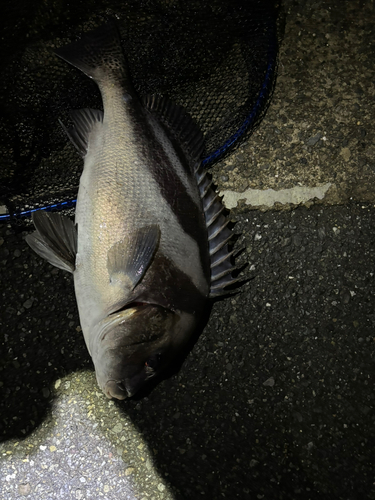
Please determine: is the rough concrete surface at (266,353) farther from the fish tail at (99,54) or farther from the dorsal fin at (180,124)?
the fish tail at (99,54)

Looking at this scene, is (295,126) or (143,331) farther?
(295,126)

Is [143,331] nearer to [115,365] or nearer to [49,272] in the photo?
[115,365]

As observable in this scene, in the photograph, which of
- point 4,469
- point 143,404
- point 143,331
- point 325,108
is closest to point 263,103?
point 325,108

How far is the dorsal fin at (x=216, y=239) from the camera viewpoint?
211 cm

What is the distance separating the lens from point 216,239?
214 cm

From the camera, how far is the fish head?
1.86 metres

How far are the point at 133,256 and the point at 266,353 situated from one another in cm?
105

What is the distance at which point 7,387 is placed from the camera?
7.88 ft

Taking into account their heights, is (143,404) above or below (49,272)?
below

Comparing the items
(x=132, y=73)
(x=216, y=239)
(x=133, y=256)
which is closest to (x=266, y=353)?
(x=216, y=239)

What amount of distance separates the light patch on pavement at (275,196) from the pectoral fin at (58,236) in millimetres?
978

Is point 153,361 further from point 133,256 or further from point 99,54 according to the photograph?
point 99,54

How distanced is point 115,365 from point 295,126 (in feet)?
6.00

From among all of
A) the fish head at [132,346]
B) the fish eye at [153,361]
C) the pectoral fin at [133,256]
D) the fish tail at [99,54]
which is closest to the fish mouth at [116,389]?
the fish head at [132,346]
